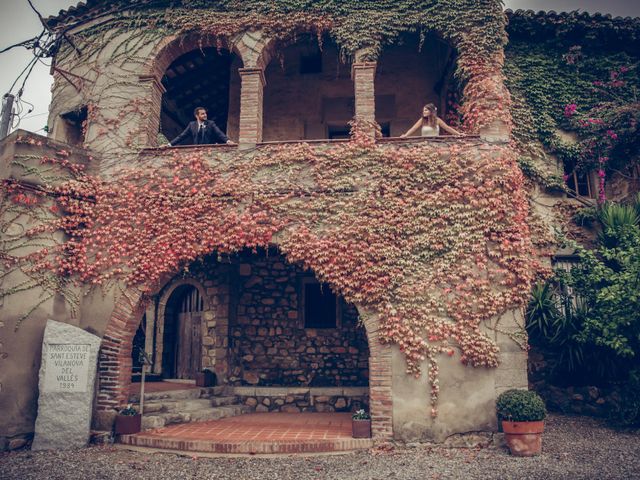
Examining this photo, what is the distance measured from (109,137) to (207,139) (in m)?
1.76

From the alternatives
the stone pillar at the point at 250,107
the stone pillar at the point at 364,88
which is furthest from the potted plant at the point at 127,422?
the stone pillar at the point at 364,88

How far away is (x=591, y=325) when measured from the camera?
765 centimetres

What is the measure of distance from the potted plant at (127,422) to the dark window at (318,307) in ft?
13.4

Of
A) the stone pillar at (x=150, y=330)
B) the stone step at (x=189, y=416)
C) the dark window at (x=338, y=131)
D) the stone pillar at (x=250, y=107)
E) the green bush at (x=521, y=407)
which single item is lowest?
the stone step at (x=189, y=416)

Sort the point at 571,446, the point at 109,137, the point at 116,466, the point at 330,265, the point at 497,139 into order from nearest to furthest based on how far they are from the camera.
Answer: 1. the point at 116,466
2. the point at 571,446
3. the point at 330,265
4. the point at 497,139
5. the point at 109,137

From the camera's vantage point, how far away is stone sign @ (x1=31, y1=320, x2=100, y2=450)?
674 cm

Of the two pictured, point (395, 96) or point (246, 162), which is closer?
point (246, 162)

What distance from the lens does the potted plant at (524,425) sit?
20.1ft

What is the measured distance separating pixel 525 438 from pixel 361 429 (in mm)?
2251

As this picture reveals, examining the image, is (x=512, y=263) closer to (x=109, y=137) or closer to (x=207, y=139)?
(x=207, y=139)

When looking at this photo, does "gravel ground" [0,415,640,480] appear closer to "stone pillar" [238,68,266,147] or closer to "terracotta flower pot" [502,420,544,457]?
"terracotta flower pot" [502,420,544,457]

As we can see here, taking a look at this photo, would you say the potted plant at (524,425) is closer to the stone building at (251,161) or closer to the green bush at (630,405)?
the stone building at (251,161)

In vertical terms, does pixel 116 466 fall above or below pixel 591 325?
below

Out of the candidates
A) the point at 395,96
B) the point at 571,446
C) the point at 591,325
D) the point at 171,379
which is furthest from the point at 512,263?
the point at 171,379
